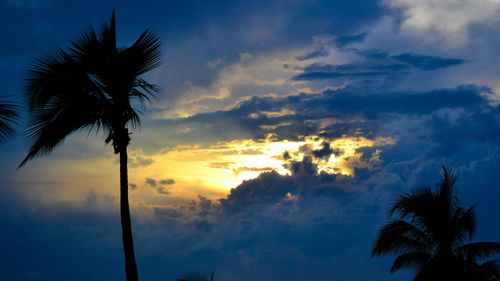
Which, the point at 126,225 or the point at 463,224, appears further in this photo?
the point at 463,224

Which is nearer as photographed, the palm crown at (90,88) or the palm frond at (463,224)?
the palm crown at (90,88)

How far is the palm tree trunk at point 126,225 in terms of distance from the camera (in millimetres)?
13516

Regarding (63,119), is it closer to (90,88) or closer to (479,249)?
(90,88)

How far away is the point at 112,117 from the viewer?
47.0ft

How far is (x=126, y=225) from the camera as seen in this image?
45.4ft

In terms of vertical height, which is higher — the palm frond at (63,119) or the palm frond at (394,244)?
the palm frond at (63,119)

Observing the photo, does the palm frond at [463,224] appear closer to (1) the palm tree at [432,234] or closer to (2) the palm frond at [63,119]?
(1) the palm tree at [432,234]

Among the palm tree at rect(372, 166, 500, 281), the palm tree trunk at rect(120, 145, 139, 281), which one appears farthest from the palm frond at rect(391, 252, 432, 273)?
the palm tree trunk at rect(120, 145, 139, 281)

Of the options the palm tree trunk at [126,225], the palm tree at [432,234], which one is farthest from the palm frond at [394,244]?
the palm tree trunk at [126,225]

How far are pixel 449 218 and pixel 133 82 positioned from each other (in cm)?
1661

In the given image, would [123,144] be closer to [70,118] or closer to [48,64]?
[70,118]

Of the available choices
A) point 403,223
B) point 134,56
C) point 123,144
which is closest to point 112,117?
point 123,144

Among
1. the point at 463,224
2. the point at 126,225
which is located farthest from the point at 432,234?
the point at 126,225

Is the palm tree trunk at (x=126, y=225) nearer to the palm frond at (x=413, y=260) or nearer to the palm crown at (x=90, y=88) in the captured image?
the palm crown at (x=90, y=88)
